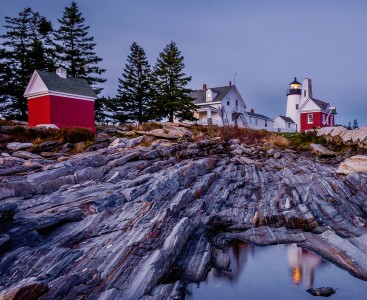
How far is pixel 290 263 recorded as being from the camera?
32.9 ft

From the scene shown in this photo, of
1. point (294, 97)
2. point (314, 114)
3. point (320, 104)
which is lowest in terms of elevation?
point (314, 114)

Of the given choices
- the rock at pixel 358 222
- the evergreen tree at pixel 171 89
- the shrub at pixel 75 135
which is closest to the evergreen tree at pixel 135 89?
the evergreen tree at pixel 171 89

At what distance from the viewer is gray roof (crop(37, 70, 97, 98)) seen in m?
28.9

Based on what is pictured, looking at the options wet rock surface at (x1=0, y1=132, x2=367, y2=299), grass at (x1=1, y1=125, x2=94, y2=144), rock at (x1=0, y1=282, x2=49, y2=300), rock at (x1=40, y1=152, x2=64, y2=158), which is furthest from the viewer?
grass at (x1=1, y1=125, x2=94, y2=144)

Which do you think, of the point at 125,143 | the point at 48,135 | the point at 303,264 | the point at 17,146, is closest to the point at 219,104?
the point at 48,135

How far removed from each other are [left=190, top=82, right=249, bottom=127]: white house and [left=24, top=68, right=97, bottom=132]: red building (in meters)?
20.0

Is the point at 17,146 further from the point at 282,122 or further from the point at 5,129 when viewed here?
the point at 282,122

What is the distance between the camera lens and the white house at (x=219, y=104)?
47.8 meters

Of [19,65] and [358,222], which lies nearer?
[358,222]

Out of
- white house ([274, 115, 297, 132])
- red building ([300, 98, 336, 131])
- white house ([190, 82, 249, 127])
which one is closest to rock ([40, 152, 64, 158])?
white house ([190, 82, 249, 127])

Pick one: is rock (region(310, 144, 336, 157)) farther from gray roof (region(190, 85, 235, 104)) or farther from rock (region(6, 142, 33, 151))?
gray roof (region(190, 85, 235, 104))

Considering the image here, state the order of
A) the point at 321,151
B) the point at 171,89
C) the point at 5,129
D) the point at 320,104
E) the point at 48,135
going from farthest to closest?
the point at 320,104 → the point at 171,89 → the point at 321,151 → the point at 48,135 → the point at 5,129

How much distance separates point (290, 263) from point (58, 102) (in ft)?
80.2

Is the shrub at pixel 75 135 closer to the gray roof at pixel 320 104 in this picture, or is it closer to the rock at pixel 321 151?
the rock at pixel 321 151
